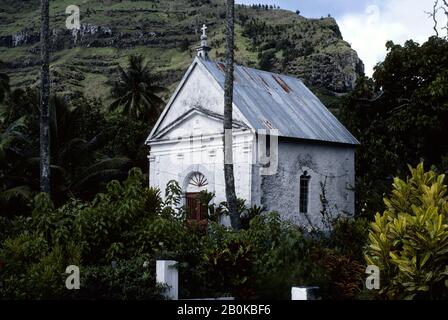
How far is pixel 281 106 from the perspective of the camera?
2619 cm

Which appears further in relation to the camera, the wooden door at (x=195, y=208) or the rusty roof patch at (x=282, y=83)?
the rusty roof patch at (x=282, y=83)

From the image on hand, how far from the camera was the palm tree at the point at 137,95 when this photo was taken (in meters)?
48.8

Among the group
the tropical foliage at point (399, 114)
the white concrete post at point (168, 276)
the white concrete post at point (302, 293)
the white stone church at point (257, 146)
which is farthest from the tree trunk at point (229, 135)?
the white concrete post at point (302, 293)

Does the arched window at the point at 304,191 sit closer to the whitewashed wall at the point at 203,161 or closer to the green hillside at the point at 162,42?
the whitewashed wall at the point at 203,161

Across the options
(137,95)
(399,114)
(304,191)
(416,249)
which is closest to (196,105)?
(304,191)

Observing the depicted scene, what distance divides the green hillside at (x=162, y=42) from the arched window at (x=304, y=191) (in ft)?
225

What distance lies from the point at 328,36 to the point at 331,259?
112571 mm

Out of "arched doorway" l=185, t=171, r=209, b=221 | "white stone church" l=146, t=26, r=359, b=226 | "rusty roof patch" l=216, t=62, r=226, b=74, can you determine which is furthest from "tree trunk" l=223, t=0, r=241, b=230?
"rusty roof patch" l=216, t=62, r=226, b=74

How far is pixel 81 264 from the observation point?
44.9 ft

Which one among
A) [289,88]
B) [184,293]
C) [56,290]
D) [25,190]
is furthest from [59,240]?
[289,88]

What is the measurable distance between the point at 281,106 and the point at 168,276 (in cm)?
1451

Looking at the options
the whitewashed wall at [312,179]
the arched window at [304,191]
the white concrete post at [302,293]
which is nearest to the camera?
the white concrete post at [302,293]

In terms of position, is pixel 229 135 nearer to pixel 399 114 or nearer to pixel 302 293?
pixel 399 114

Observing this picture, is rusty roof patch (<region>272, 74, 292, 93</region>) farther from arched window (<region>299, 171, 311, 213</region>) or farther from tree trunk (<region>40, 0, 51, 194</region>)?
tree trunk (<region>40, 0, 51, 194</region>)
